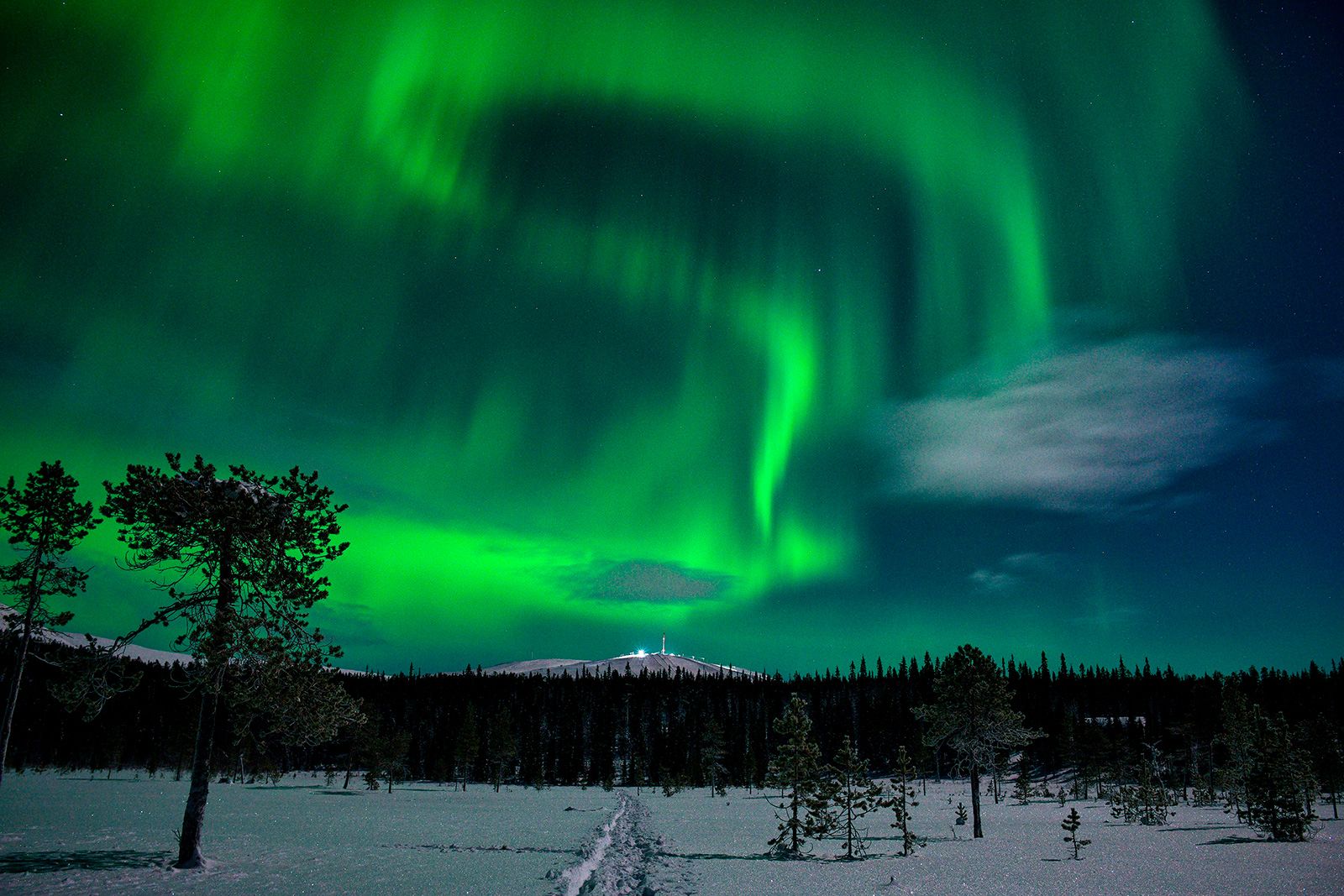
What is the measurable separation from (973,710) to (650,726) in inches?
5312

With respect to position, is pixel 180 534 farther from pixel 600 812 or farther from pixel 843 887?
pixel 600 812

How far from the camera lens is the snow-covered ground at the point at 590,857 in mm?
20828

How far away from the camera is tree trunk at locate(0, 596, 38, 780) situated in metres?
27.2

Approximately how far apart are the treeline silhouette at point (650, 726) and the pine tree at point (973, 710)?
50512 mm

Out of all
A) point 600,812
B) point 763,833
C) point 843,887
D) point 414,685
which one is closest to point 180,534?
point 843,887

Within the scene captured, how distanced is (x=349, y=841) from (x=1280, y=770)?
4761 centimetres

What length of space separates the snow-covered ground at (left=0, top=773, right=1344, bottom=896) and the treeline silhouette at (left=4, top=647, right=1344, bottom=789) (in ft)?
154

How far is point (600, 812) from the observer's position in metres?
60.5

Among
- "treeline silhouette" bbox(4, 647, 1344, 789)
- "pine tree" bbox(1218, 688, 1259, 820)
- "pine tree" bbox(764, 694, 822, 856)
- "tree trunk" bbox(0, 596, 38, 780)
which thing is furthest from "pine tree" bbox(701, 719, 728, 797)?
"tree trunk" bbox(0, 596, 38, 780)

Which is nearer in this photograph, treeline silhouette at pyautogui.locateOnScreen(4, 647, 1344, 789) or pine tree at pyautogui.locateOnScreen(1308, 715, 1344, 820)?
pine tree at pyautogui.locateOnScreen(1308, 715, 1344, 820)

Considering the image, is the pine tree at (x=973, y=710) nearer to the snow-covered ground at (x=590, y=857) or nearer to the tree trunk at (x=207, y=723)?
the snow-covered ground at (x=590, y=857)

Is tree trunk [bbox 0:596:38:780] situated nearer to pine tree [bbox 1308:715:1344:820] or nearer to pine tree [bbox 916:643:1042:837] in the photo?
pine tree [bbox 916:643:1042:837]

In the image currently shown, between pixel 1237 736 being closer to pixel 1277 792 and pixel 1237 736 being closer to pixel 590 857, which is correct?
pixel 1277 792

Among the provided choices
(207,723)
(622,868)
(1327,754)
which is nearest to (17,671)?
(207,723)
